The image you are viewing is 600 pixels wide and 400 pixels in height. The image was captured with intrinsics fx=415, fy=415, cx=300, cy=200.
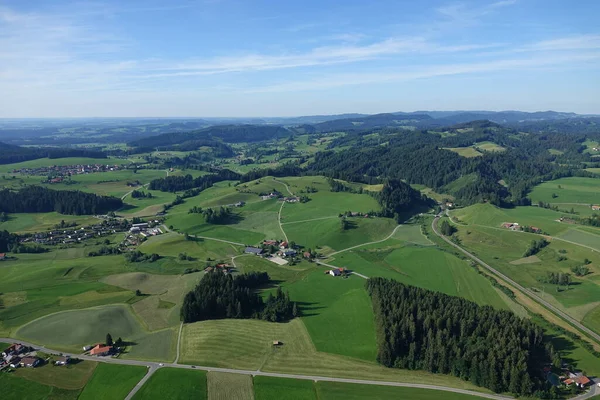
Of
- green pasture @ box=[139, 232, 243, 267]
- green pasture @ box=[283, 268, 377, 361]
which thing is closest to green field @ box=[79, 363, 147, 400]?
green pasture @ box=[283, 268, 377, 361]

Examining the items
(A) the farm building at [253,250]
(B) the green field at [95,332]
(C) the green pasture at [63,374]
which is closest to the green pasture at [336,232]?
(A) the farm building at [253,250]

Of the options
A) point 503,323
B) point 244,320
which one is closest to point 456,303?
point 503,323

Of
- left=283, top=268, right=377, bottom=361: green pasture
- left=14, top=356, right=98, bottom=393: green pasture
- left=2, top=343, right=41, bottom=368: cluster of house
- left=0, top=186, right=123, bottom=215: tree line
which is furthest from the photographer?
left=0, top=186, right=123, bottom=215: tree line

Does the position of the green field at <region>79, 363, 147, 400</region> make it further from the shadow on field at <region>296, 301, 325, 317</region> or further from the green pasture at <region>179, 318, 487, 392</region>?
the shadow on field at <region>296, 301, 325, 317</region>

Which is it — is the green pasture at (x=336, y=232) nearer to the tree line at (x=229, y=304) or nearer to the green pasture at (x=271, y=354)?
the tree line at (x=229, y=304)

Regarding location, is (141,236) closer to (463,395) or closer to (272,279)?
(272,279)

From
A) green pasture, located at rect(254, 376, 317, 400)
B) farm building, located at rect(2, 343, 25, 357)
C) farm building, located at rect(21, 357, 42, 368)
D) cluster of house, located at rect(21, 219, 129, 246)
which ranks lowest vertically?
green pasture, located at rect(254, 376, 317, 400)

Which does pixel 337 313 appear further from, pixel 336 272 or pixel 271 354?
pixel 336 272
